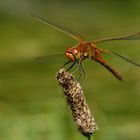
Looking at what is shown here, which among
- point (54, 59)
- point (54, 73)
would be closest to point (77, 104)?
point (54, 59)

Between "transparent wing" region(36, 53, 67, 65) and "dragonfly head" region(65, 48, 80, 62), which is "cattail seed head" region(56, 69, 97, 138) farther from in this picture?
"transparent wing" region(36, 53, 67, 65)

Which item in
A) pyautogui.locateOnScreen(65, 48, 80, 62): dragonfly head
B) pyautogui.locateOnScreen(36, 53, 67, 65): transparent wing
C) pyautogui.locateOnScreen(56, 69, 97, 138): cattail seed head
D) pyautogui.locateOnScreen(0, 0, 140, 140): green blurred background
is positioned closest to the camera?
pyautogui.locateOnScreen(56, 69, 97, 138): cattail seed head

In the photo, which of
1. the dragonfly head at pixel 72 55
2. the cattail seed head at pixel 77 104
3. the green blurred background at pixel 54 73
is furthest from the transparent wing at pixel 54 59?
the cattail seed head at pixel 77 104

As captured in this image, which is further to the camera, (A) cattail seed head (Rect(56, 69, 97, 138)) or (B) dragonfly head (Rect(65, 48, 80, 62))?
(B) dragonfly head (Rect(65, 48, 80, 62))

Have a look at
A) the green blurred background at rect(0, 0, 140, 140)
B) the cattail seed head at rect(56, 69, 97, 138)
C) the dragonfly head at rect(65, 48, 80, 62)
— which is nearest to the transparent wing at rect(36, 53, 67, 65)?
the green blurred background at rect(0, 0, 140, 140)

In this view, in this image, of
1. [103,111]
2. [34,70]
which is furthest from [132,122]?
[34,70]

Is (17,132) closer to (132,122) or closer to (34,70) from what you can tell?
(132,122)

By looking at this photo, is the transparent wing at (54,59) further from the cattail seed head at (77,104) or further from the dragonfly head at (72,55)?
the cattail seed head at (77,104)
